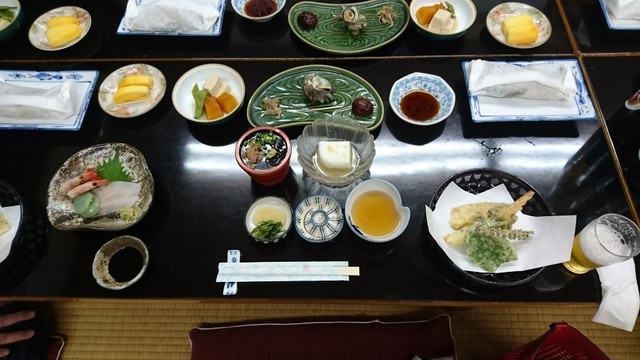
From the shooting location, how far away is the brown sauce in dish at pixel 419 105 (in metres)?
2.20

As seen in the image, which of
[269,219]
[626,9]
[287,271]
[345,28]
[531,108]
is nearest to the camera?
[287,271]

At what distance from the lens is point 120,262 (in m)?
1.90

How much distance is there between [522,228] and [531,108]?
74cm

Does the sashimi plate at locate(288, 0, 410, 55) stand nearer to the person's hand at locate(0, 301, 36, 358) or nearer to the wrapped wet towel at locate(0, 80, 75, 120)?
the wrapped wet towel at locate(0, 80, 75, 120)

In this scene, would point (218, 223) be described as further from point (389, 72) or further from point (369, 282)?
point (389, 72)

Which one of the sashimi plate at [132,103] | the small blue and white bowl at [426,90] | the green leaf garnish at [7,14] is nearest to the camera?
the small blue and white bowl at [426,90]

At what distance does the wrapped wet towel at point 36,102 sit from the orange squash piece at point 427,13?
→ 216 cm

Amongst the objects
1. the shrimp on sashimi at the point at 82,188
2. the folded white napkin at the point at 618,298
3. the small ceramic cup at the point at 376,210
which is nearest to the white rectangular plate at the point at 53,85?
the shrimp on sashimi at the point at 82,188

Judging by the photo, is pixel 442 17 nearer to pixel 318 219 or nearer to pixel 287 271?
pixel 318 219

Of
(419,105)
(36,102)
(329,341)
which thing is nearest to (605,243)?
(419,105)

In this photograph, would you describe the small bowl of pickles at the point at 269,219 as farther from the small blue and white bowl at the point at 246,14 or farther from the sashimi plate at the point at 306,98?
the small blue and white bowl at the point at 246,14

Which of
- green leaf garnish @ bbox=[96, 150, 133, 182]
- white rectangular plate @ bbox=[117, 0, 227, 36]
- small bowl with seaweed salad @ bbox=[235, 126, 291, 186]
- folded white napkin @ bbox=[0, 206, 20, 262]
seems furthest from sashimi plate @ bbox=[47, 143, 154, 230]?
white rectangular plate @ bbox=[117, 0, 227, 36]

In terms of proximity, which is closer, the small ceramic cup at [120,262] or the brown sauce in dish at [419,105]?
the small ceramic cup at [120,262]

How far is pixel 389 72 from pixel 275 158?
0.92 m
